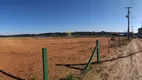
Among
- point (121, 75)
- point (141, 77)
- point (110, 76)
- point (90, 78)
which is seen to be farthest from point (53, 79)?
point (141, 77)

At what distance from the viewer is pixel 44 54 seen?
5.55 m

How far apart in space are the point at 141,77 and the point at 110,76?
1268 mm

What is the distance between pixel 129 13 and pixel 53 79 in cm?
4738

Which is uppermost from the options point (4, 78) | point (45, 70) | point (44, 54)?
point (44, 54)

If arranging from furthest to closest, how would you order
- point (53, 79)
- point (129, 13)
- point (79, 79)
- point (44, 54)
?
point (129, 13), point (53, 79), point (79, 79), point (44, 54)

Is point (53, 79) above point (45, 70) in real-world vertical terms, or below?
below

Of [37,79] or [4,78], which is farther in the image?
Result: [4,78]

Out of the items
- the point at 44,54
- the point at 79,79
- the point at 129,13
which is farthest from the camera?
the point at 129,13

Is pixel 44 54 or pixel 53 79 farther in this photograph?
pixel 53 79

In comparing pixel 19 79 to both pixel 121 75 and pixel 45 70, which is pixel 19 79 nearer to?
pixel 45 70

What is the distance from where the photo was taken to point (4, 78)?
9.47m

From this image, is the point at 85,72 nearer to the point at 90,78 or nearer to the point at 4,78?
the point at 90,78

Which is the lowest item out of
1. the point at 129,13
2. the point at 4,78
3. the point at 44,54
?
the point at 4,78

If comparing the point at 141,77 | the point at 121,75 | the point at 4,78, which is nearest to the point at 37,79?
the point at 4,78
